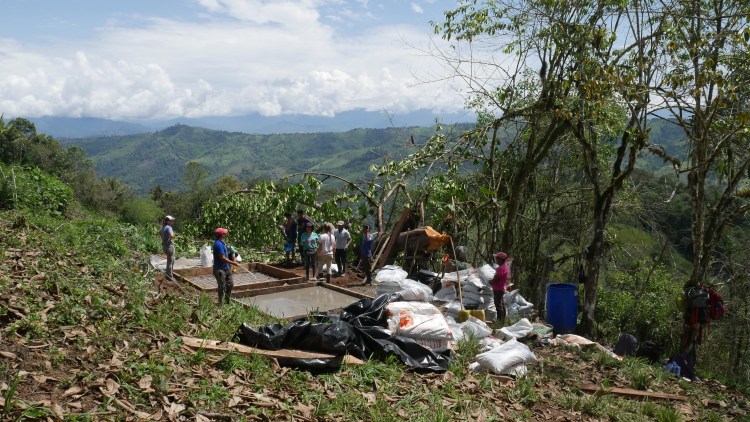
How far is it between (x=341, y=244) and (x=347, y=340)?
6616mm

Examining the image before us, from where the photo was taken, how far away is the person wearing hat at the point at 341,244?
12.1 metres

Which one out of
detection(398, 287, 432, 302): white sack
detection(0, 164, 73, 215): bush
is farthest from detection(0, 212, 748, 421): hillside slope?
detection(0, 164, 73, 215): bush

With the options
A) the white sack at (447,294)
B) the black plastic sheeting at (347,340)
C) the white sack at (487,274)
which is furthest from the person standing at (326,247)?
the black plastic sheeting at (347,340)

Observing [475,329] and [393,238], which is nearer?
[475,329]

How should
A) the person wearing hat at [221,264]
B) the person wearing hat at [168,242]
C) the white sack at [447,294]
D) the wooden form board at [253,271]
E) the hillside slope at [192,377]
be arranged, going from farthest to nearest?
the wooden form board at [253,271] < the person wearing hat at [168,242] < the white sack at [447,294] < the person wearing hat at [221,264] < the hillside slope at [192,377]

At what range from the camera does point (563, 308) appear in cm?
924

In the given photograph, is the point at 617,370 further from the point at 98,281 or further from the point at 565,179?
the point at 565,179

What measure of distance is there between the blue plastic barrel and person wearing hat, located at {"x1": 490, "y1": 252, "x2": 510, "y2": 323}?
0.98m

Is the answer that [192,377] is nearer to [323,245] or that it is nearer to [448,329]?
[448,329]

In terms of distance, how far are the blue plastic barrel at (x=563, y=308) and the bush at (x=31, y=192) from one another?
36.3ft

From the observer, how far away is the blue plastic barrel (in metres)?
9.23

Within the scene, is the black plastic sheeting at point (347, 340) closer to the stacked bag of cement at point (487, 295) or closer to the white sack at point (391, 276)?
the white sack at point (391, 276)

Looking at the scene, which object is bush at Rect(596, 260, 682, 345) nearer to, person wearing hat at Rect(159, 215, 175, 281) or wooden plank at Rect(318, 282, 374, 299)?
wooden plank at Rect(318, 282, 374, 299)

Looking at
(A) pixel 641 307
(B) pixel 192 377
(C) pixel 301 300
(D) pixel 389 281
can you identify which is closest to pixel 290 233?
(C) pixel 301 300
